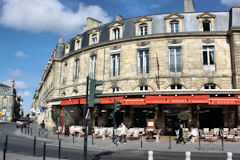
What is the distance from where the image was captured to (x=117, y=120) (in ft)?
71.6

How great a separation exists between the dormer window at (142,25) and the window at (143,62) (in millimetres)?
1901

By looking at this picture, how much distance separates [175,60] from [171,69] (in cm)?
89

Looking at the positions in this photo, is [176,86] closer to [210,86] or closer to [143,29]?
[210,86]

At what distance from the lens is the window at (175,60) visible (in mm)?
Answer: 19984

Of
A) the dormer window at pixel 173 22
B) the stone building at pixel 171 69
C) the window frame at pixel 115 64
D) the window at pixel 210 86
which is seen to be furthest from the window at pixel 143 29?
the window at pixel 210 86

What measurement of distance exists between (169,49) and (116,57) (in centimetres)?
526

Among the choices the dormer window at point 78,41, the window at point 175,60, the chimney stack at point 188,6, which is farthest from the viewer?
the dormer window at point 78,41

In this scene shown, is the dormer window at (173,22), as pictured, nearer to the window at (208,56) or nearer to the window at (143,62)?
the window at (143,62)

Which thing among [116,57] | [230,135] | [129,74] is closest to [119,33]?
[116,57]

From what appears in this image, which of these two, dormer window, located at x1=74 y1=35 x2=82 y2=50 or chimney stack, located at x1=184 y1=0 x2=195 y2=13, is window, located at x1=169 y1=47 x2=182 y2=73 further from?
dormer window, located at x1=74 y1=35 x2=82 y2=50

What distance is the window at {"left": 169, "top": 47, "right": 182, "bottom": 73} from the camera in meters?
20.0

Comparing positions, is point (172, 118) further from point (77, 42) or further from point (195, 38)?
point (77, 42)

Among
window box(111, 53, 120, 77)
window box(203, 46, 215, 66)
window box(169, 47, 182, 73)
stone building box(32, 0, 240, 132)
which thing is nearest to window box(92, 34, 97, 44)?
stone building box(32, 0, 240, 132)

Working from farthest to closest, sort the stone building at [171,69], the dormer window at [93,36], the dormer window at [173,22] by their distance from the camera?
1. the dormer window at [93,36]
2. the dormer window at [173,22]
3. the stone building at [171,69]
